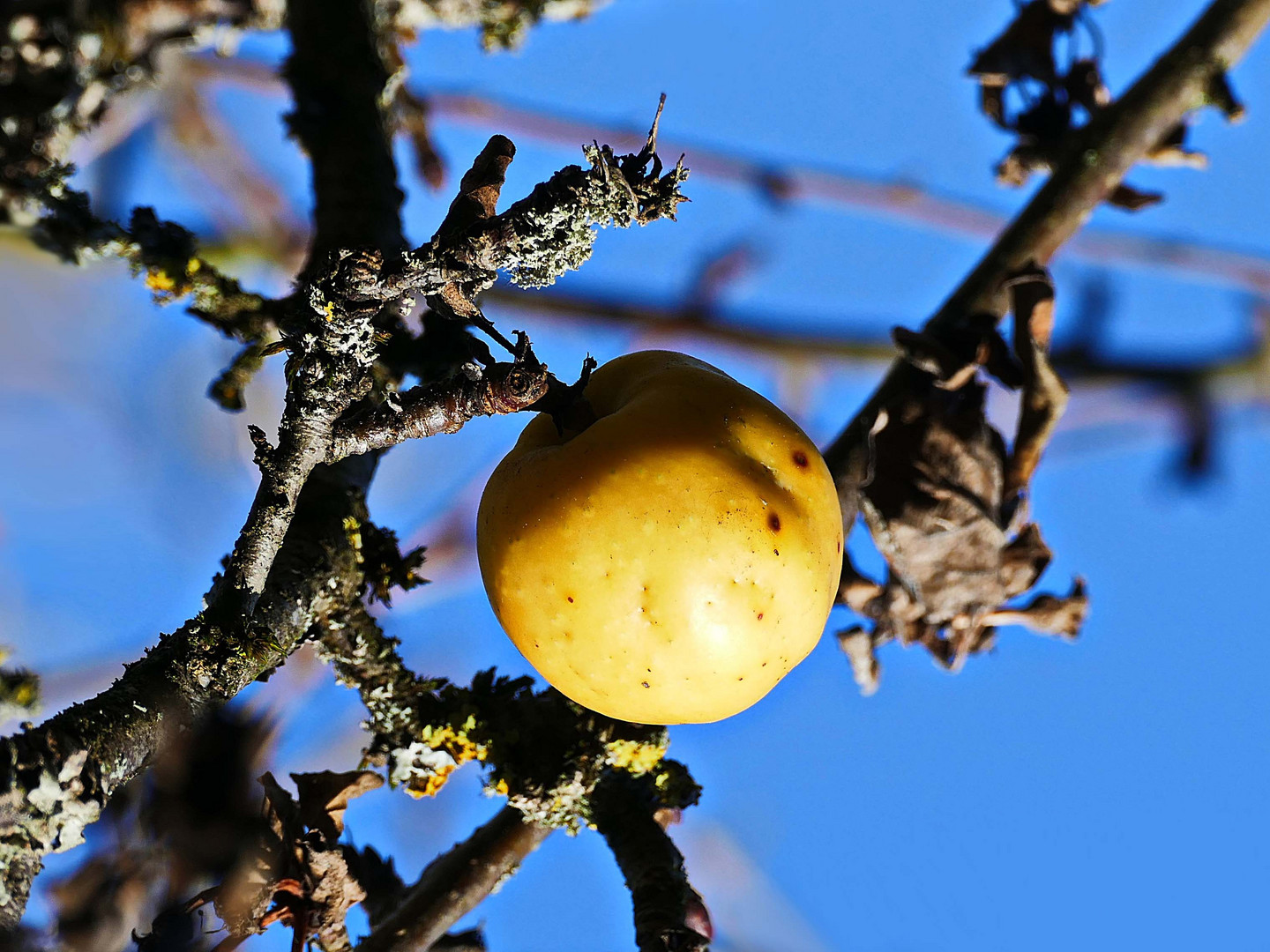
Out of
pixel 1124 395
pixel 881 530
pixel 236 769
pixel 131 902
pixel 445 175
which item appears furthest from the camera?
pixel 1124 395

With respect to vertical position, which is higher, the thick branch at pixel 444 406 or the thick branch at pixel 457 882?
the thick branch at pixel 444 406

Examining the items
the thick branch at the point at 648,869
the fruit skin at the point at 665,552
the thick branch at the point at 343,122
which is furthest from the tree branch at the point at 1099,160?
the thick branch at the point at 343,122

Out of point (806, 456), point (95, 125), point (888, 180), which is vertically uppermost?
point (888, 180)

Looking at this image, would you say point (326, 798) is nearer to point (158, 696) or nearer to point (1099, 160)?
point (158, 696)

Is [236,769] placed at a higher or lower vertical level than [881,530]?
lower

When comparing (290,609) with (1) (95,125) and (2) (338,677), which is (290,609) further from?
(1) (95,125)

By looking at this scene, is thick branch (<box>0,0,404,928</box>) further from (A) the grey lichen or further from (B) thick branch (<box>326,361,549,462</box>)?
(A) the grey lichen

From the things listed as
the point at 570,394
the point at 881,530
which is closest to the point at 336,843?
the point at 570,394

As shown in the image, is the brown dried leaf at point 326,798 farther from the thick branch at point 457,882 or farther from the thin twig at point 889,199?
the thin twig at point 889,199
